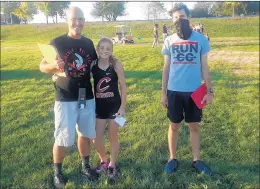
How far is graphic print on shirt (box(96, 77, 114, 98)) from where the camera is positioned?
10.9ft

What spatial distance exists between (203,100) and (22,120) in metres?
3.58

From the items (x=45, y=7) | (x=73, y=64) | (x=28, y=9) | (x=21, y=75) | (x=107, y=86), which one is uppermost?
(x=28, y=9)

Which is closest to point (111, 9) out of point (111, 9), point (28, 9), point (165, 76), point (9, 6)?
point (111, 9)

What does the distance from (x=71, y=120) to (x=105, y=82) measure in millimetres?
510

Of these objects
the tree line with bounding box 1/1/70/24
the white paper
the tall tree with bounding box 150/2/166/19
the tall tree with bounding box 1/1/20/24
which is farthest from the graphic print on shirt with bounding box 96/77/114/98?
the tall tree with bounding box 1/1/20/24

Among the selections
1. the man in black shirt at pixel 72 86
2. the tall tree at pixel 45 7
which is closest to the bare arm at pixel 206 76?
the man in black shirt at pixel 72 86

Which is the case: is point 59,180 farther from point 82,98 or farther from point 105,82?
point 105,82

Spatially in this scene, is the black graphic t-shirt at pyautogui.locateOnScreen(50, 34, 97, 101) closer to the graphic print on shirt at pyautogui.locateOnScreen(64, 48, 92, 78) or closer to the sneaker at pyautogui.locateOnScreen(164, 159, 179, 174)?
the graphic print on shirt at pyautogui.locateOnScreen(64, 48, 92, 78)

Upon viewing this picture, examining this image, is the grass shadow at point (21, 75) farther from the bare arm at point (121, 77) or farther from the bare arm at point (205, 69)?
the bare arm at point (205, 69)

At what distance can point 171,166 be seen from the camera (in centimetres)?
364

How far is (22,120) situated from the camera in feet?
18.9

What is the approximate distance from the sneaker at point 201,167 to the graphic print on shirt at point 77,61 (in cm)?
160

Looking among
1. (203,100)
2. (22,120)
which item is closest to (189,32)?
(203,100)

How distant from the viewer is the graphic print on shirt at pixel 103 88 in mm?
3318
